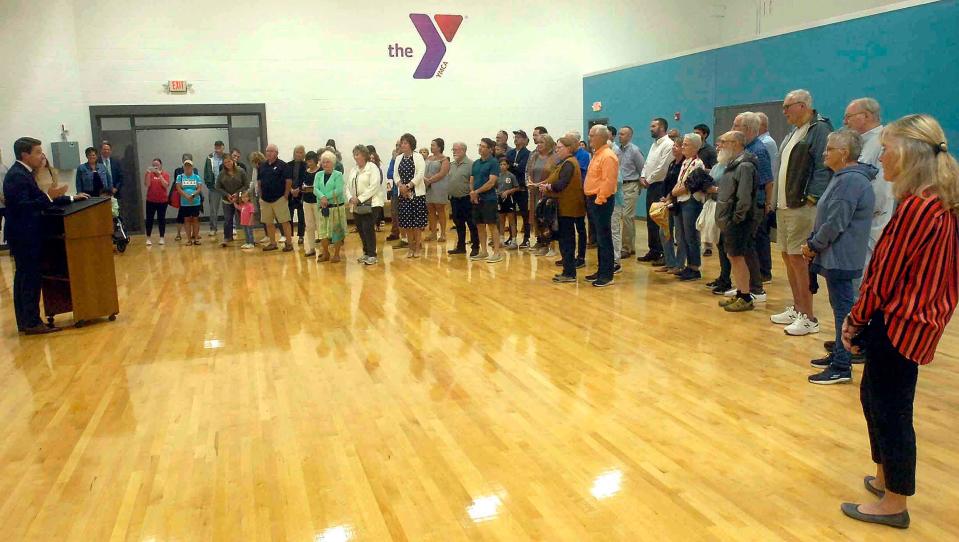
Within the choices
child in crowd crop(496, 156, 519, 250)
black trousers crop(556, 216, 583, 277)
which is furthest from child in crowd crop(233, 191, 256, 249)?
black trousers crop(556, 216, 583, 277)

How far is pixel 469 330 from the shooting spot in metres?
5.74

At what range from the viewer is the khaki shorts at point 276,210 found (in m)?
10.2

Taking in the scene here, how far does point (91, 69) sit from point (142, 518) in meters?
12.0

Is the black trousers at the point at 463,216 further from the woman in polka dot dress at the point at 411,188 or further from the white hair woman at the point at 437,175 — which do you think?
the woman in polka dot dress at the point at 411,188

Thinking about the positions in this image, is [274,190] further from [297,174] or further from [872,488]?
[872,488]

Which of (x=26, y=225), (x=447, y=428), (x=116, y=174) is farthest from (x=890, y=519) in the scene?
(x=116, y=174)

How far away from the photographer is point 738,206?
5691 mm

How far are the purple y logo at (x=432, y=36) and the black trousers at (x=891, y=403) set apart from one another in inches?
513

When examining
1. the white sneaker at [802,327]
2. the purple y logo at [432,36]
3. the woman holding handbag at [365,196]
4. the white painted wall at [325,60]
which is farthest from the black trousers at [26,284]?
the purple y logo at [432,36]

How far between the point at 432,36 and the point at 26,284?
34.3 feet

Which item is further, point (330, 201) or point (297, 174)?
point (297, 174)

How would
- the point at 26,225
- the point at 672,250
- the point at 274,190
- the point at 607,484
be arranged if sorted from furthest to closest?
1. the point at 274,190
2. the point at 672,250
3. the point at 26,225
4. the point at 607,484

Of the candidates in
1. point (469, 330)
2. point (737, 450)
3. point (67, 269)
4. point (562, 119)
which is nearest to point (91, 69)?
point (67, 269)

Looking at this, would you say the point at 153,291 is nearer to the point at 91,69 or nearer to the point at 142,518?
the point at 142,518
